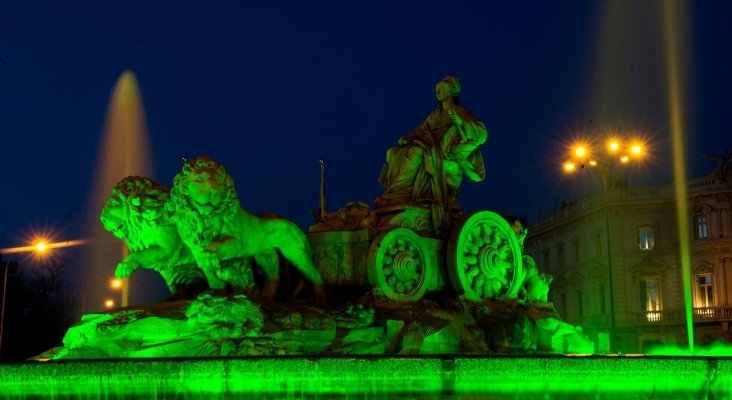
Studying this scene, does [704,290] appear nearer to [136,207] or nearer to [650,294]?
[650,294]

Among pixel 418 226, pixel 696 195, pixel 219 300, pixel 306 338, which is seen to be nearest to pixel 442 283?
pixel 418 226

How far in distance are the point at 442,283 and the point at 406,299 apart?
0.92 m

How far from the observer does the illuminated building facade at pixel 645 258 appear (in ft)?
180

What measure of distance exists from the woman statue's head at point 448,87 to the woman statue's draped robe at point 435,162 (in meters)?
0.20

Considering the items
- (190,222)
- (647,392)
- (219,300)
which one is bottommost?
(647,392)

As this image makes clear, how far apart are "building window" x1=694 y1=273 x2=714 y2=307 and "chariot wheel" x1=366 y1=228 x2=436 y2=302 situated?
4483 centimetres

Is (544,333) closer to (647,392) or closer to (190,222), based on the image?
(647,392)

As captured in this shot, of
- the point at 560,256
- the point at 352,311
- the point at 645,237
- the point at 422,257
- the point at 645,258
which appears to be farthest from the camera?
the point at 560,256

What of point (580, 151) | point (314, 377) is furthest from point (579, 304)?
point (314, 377)

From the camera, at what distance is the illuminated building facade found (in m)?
54.9

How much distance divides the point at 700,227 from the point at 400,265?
4815 cm

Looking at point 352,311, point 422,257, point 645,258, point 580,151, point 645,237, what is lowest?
point 352,311

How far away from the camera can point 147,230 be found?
41.7ft

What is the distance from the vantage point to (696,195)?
188ft
